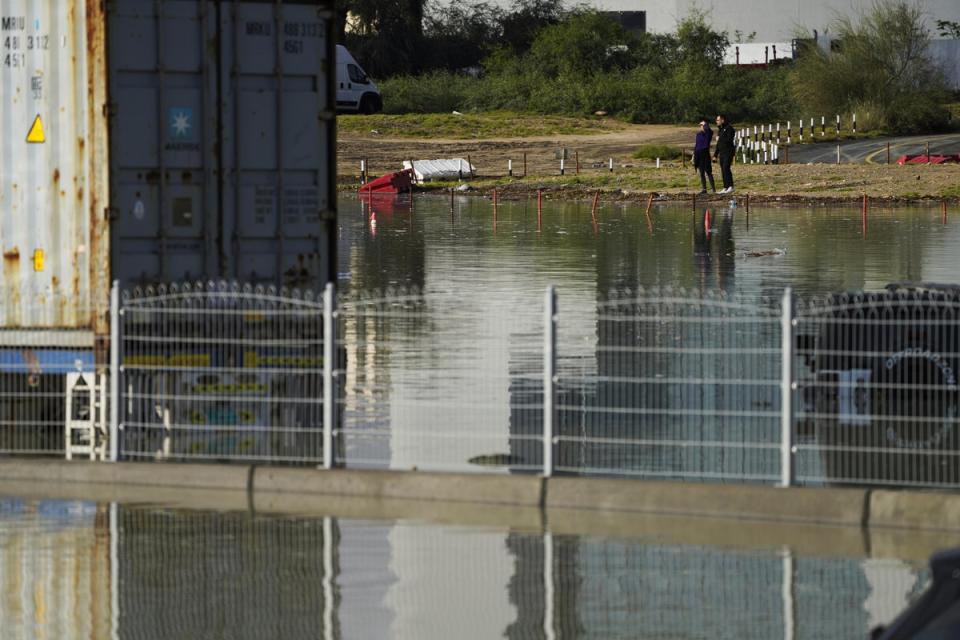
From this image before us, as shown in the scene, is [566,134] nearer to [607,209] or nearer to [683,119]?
[683,119]

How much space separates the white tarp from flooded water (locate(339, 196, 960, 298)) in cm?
928

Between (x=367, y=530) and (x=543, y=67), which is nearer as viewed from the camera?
(x=367, y=530)

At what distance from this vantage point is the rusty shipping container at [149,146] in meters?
14.4

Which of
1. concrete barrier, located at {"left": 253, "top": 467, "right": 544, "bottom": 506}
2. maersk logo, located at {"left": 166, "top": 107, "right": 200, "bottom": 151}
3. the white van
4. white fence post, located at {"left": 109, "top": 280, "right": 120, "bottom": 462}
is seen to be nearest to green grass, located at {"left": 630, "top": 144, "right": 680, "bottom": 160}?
the white van

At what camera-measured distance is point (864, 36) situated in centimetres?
7788

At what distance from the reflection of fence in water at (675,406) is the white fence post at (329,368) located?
151 centimetres

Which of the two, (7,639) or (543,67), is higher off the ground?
(543,67)

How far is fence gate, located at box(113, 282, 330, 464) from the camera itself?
12984 millimetres

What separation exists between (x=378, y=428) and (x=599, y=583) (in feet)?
15.2

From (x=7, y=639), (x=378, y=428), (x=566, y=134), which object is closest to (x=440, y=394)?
(x=378, y=428)

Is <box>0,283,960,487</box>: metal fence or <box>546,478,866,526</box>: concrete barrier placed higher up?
<box>0,283,960,487</box>: metal fence

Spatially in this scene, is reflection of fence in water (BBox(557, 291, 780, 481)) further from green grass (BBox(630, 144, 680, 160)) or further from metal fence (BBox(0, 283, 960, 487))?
green grass (BBox(630, 144, 680, 160))

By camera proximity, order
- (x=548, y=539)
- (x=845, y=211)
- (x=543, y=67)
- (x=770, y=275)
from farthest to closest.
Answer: (x=543, y=67) → (x=845, y=211) → (x=770, y=275) → (x=548, y=539)

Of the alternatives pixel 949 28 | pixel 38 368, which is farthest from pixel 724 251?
pixel 949 28
